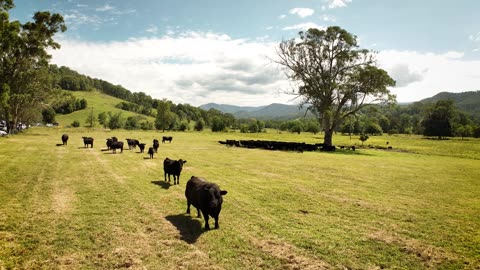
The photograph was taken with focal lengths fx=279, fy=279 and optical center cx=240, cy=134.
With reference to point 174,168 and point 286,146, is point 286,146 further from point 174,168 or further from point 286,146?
point 174,168

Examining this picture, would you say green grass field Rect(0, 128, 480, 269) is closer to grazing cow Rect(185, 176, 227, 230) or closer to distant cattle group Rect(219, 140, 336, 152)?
grazing cow Rect(185, 176, 227, 230)

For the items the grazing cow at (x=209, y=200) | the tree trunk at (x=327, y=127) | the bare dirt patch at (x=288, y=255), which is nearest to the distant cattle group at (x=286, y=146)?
the tree trunk at (x=327, y=127)

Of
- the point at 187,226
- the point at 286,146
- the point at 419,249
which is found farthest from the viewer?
the point at 286,146

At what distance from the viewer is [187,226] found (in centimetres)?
1045

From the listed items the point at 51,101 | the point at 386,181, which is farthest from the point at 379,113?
the point at 51,101

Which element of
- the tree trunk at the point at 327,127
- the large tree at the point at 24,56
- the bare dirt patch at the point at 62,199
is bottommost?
the bare dirt patch at the point at 62,199

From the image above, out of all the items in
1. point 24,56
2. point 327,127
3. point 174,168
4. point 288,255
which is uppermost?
point 24,56

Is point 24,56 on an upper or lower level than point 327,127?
upper

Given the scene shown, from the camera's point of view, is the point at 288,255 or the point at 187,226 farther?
the point at 187,226

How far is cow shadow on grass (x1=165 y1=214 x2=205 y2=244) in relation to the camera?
948 centimetres

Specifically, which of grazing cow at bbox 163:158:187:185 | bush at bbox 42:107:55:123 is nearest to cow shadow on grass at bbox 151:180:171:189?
grazing cow at bbox 163:158:187:185

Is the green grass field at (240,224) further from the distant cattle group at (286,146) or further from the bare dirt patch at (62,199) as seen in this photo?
the distant cattle group at (286,146)

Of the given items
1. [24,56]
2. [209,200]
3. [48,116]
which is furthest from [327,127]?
[48,116]

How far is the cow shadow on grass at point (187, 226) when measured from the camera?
31.1 feet
